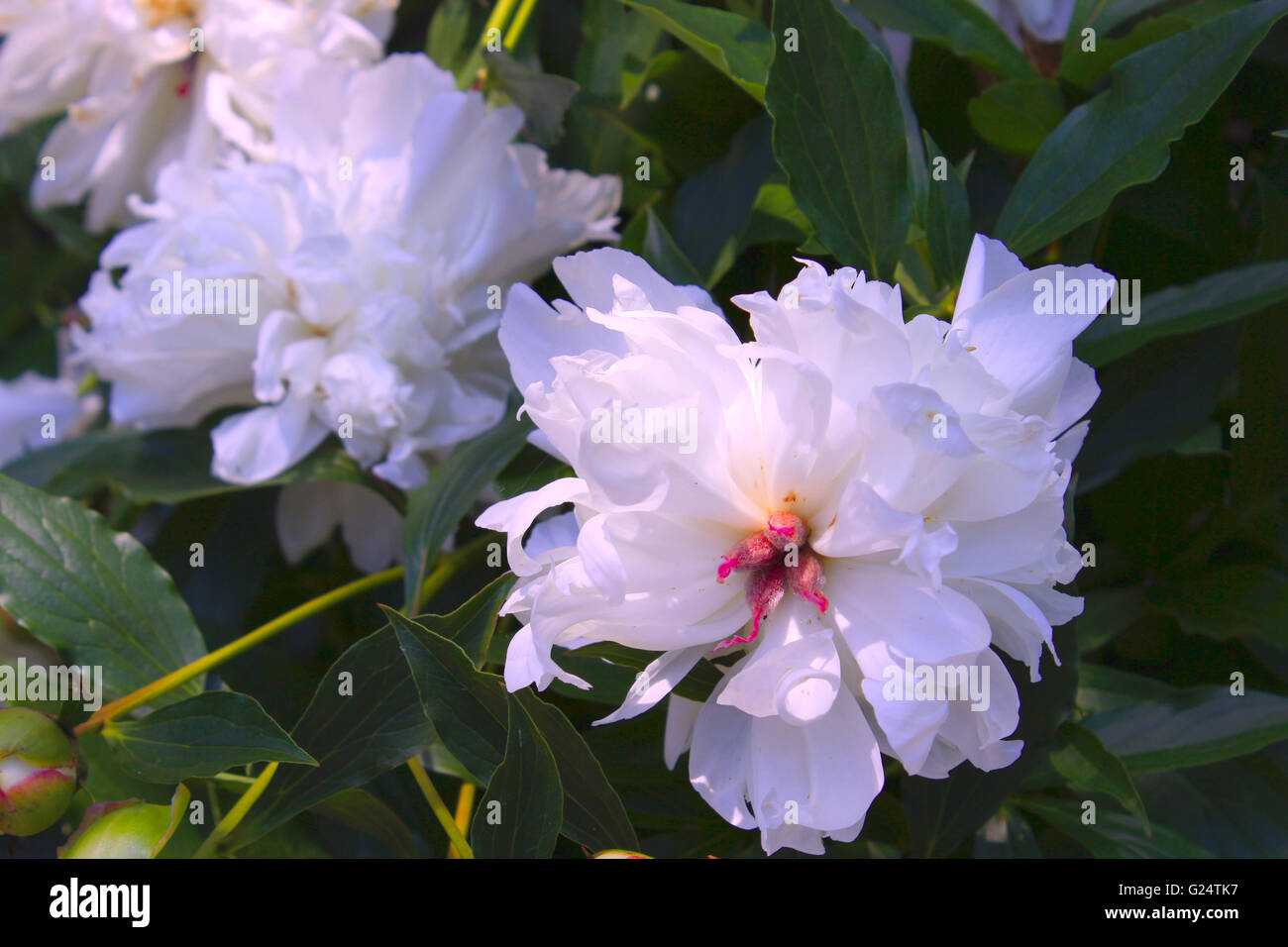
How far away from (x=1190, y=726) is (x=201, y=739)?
1.28 feet

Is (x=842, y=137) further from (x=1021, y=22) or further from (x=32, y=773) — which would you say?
(x=32, y=773)

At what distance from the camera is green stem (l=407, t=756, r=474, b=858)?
1.39ft

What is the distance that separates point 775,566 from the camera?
35 centimetres

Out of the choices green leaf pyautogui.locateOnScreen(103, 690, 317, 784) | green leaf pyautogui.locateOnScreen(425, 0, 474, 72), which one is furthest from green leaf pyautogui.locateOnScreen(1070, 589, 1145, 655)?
green leaf pyautogui.locateOnScreen(425, 0, 474, 72)

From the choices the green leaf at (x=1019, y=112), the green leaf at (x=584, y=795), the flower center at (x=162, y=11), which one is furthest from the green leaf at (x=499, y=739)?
the flower center at (x=162, y=11)

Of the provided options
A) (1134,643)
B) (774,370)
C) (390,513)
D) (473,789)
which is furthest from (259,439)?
(1134,643)

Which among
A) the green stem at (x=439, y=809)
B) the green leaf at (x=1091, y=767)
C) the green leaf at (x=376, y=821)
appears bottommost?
the green leaf at (x=376, y=821)

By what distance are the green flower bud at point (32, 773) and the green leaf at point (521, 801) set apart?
17 centimetres

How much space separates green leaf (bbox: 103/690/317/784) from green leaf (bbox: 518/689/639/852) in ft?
0.30

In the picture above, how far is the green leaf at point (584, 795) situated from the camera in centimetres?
40

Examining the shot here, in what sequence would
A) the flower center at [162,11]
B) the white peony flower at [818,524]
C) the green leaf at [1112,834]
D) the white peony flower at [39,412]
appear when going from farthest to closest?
the white peony flower at [39,412], the flower center at [162,11], the green leaf at [1112,834], the white peony flower at [818,524]

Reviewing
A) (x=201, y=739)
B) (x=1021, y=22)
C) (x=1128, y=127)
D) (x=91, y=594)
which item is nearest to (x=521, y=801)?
(x=201, y=739)

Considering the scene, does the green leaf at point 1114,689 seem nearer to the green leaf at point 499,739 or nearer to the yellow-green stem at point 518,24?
the green leaf at point 499,739

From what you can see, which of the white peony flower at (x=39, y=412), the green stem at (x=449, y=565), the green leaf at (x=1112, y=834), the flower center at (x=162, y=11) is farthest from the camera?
the white peony flower at (x=39, y=412)
